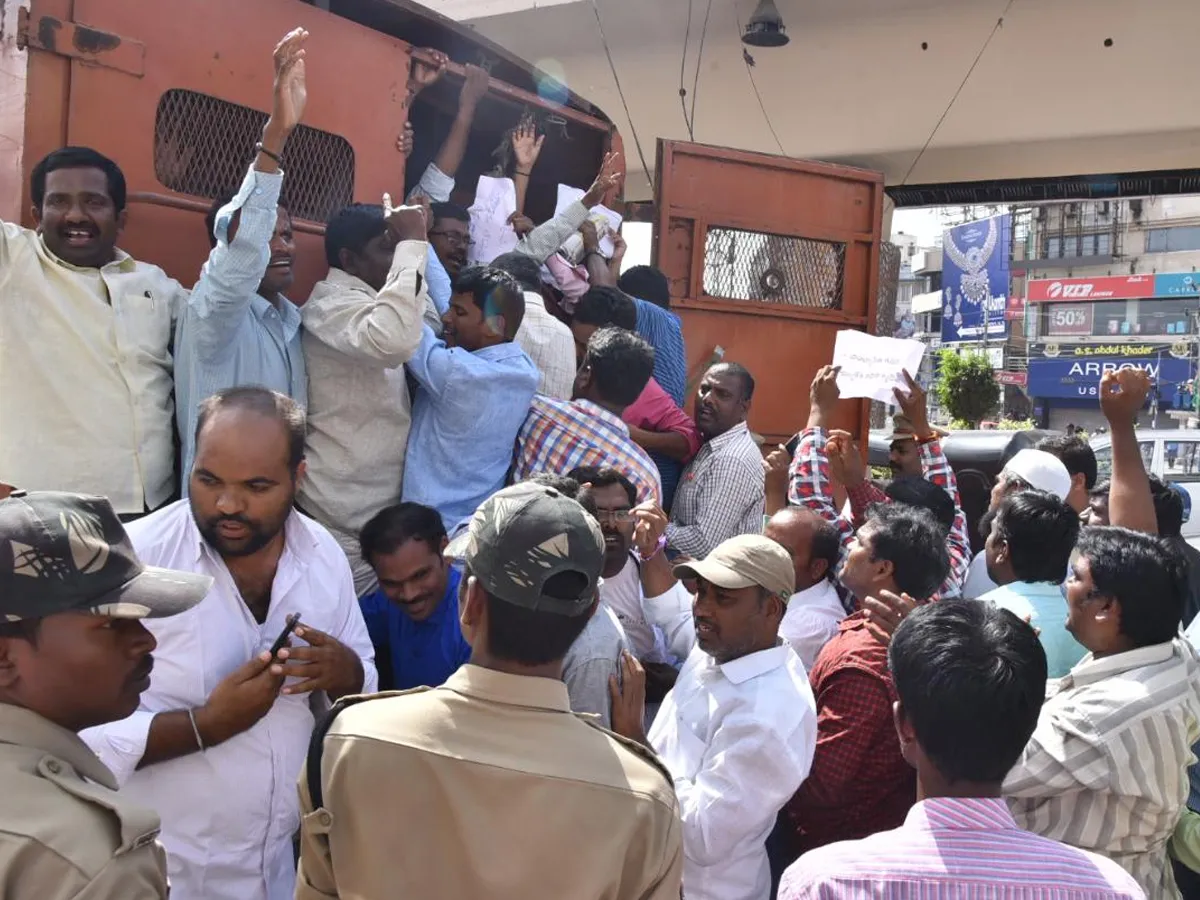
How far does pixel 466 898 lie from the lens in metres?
1.46

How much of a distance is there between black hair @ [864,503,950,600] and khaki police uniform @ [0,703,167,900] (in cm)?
205

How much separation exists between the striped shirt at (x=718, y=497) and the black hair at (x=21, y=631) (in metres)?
2.58

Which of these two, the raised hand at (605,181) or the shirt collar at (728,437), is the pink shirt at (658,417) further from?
the raised hand at (605,181)

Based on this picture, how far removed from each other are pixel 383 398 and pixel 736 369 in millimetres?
1554

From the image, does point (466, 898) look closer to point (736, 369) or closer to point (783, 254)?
point (736, 369)

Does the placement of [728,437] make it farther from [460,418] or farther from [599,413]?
[460,418]

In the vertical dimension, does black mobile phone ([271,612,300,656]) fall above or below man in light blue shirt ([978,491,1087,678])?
below

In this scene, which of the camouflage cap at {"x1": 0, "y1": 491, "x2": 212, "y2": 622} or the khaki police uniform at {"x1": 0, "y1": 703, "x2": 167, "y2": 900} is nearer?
the khaki police uniform at {"x1": 0, "y1": 703, "x2": 167, "y2": 900}

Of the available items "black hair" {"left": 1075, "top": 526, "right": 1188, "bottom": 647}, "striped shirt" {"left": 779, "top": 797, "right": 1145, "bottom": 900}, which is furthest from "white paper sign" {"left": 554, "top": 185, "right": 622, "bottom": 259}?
"striped shirt" {"left": 779, "top": 797, "right": 1145, "bottom": 900}

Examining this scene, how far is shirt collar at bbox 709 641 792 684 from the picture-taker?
92.8 inches

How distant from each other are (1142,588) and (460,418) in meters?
1.85

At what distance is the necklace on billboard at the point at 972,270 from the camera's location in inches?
1261

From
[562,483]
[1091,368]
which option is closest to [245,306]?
[562,483]

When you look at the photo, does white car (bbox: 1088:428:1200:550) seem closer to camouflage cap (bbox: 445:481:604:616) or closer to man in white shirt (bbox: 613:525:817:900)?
man in white shirt (bbox: 613:525:817:900)
